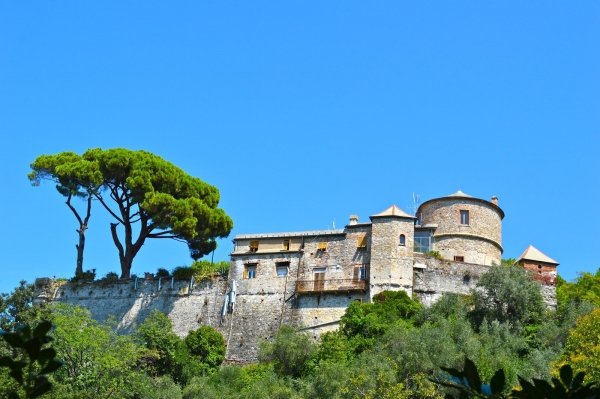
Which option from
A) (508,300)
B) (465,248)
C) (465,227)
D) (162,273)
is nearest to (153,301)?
(162,273)

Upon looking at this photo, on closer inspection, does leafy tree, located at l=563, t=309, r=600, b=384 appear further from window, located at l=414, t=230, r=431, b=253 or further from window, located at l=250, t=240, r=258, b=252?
window, located at l=250, t=240, r=258, b=252

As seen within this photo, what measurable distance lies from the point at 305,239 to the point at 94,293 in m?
11.4

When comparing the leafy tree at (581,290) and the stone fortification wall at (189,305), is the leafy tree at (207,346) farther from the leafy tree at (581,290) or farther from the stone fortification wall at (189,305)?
the leafy tree at (581,290)

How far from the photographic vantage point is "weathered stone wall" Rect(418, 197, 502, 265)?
44.3 meters

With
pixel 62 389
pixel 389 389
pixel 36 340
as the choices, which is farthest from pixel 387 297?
pixel 36 340

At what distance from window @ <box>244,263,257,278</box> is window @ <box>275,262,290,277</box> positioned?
45.7 inches

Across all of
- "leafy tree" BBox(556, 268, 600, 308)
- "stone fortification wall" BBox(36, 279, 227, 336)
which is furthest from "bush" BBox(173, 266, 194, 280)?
"leafy tree" BBox(556, 268, 600, 308)

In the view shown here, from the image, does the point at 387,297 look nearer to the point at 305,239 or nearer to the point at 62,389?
the point at 305,239

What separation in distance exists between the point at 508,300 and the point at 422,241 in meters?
6.66

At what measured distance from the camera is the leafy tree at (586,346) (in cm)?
2848

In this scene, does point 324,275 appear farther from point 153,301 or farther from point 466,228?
point 153,301

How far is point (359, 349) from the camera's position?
37.4m

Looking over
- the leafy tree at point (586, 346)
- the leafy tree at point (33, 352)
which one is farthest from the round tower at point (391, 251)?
the leafy tree at point (33, 352)

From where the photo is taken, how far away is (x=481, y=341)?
3566cm
